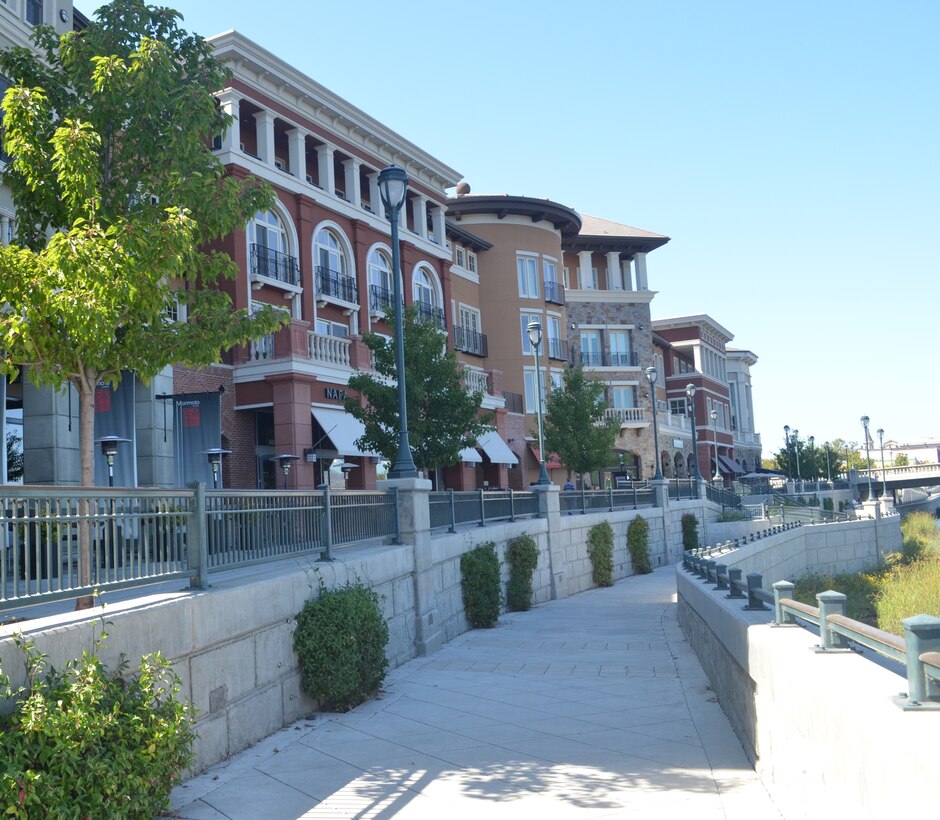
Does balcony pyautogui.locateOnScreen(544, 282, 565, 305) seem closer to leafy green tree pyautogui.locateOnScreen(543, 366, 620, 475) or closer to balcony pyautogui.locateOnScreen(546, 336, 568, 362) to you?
balcony pyautogui.locateOnScreen(546, 336, 568, 362)

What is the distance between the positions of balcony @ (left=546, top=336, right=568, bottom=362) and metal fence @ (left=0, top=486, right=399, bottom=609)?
35683 millimetres

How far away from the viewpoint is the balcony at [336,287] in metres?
28.6

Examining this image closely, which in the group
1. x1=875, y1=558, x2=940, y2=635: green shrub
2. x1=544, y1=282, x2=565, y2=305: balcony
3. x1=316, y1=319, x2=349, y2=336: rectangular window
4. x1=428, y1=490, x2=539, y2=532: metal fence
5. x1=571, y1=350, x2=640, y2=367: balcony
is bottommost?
x1=875, y1=558, x2=940, y2=635: green shrub

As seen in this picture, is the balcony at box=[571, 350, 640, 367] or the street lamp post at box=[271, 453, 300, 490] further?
the balcony at box=[571, 350, 640, 367]

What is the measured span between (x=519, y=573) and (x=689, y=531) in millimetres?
17831

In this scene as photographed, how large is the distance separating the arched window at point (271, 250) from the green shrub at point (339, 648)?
58.0ft

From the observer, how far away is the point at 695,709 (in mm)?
9320

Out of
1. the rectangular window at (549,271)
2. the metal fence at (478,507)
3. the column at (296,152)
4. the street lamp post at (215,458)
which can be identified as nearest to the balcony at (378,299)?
the column at (296,152)

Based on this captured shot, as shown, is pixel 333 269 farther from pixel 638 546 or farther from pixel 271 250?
pixel 638 546

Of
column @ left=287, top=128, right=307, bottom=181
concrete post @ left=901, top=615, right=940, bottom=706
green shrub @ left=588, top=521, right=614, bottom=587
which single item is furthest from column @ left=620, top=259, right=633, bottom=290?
concrete post @ left=901, top=615, right=940, bottom=706

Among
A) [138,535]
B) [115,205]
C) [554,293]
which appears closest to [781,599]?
[138,535]

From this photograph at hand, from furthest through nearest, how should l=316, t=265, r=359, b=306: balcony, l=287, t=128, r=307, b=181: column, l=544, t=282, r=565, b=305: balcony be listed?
l=544, t=282, r=565, b=305: balcony → l=316, t=265, r=359, b=306: balcony → l=287, t=128, r=307, b=181: column

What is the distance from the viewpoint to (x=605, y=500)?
28.0 metres

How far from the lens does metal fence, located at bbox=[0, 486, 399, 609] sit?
18.7ft
